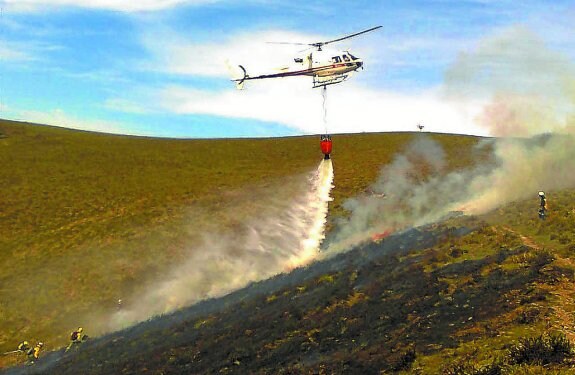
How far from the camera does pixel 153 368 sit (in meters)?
26.8

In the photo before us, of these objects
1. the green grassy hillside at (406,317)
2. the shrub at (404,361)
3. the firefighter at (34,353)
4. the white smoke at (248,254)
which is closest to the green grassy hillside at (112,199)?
the firefighter at (34,353)

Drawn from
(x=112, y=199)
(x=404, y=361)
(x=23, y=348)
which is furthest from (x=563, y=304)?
(x=112, y=199)

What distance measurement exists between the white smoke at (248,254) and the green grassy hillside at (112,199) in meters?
2.74

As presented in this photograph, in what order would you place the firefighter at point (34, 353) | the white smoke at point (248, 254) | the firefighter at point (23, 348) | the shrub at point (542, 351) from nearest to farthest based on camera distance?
1. the shrub at point (542, 351)
2. the firefighter at point (34, 353)
3. the firefighter at point (23, 348)
4. the white smoke at point (248, 254)

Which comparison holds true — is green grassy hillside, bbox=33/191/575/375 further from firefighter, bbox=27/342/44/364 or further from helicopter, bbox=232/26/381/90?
helicopter, bbox=232/26/381/90

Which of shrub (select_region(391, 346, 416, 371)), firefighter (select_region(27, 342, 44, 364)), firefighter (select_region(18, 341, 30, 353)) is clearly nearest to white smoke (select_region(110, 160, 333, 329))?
A: firefighter (select_region(27, 342, 44, 364))

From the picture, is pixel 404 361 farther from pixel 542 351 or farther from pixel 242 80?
pixel 242 80

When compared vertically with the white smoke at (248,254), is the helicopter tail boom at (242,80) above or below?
above

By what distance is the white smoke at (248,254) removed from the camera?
156ft

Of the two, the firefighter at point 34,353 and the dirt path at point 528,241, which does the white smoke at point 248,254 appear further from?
the dirt path at point 528,241

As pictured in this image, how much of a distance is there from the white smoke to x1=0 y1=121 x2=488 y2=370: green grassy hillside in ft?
9.00

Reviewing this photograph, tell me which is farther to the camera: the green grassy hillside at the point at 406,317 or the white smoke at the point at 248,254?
the white smoke at the point at 248,254

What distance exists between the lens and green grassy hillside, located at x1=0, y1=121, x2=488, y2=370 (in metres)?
51.8

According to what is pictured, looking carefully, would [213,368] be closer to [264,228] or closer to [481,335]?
[481,335]
